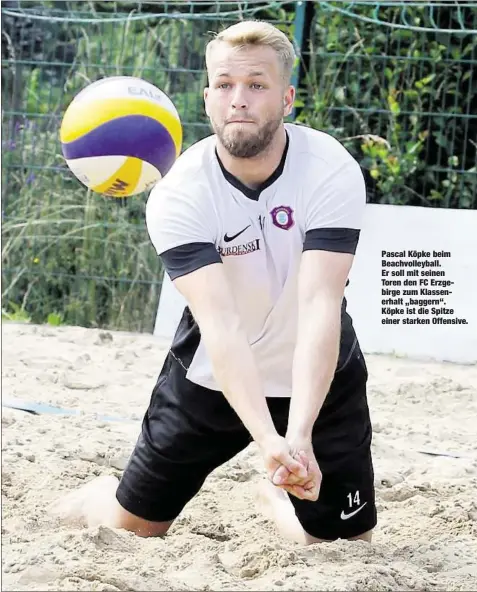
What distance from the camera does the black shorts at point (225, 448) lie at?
3.46 m

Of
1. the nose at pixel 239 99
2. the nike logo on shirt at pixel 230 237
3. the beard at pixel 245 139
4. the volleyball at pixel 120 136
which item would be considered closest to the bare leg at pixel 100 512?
the nike logo on shirt at pixel 230 237

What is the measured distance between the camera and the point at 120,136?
194 inches

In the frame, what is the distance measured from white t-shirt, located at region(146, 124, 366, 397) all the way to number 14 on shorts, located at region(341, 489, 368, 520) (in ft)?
1.69

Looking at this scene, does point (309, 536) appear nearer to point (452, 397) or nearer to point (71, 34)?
point (452, 397)

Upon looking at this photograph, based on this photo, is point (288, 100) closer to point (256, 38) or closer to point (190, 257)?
point (256, 38)

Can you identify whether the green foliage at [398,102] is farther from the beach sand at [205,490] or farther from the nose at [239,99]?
the nose at [239,99]

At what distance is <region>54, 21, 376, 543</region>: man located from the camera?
298 cm

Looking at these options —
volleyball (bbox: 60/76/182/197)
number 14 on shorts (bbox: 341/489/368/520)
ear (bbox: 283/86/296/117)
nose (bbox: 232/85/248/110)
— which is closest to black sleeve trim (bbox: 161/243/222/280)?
nose (bbox: 232/85/248/110)

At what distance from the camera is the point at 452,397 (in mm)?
5512

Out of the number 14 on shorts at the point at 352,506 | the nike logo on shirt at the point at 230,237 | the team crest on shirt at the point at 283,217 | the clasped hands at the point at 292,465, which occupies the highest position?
the team crest on shirt at the point at 283,217

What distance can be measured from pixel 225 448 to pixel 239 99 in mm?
1136

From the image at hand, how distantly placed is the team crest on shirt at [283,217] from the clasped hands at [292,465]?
0.68m

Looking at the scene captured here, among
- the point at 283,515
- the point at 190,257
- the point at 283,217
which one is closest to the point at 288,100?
the point at 283,217

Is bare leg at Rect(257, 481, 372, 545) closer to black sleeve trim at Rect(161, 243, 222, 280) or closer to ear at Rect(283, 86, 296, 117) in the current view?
black sleeve trim at Rect(161, 243, 222, 280)
